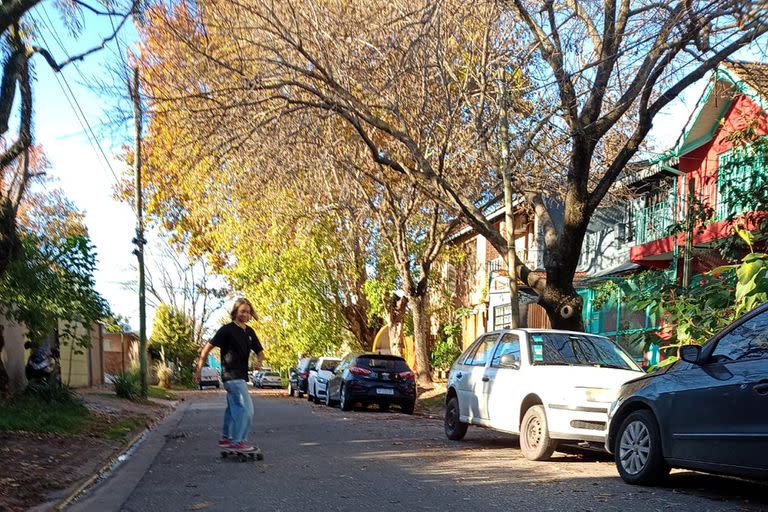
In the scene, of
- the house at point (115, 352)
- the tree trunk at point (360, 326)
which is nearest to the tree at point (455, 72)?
the tree trunk at point (360, 326)

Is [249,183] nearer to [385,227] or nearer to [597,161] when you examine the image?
[385,227]

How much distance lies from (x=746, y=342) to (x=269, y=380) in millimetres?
48408

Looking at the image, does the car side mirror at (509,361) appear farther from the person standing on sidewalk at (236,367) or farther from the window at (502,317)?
the window at (502,317)

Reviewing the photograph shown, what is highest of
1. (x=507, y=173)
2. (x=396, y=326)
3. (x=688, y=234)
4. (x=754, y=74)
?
(x=754, y=74)

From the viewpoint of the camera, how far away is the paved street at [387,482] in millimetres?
6762

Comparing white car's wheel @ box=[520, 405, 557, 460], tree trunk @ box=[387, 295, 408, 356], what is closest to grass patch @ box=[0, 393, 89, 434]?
white car's wheel @ box=[520, 405, 557, 460]

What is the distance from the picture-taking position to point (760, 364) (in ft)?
20.7

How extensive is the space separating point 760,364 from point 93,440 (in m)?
8.68

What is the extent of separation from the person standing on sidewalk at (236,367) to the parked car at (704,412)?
427 cm

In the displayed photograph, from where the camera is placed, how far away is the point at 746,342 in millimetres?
6746

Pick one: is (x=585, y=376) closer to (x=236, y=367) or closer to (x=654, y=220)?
(x=236, y=367)

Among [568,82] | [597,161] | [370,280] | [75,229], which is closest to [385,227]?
[370,280]

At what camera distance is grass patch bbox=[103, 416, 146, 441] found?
12.0 meters

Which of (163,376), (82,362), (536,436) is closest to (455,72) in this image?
(536,436)
